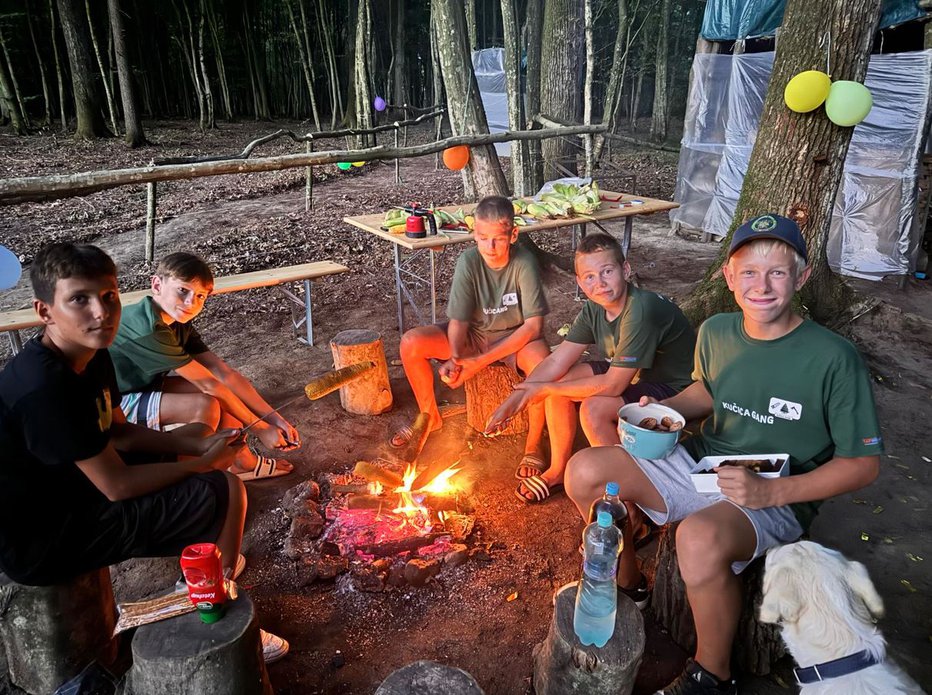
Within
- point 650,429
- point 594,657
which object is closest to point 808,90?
point 650,429

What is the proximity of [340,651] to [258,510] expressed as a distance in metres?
1.22

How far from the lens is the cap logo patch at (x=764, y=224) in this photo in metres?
2.29

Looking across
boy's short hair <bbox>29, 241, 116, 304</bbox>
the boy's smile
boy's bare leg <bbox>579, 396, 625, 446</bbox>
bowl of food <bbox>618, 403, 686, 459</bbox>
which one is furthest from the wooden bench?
bowl of food <bbox>618, 403, 686, 459</bbox>

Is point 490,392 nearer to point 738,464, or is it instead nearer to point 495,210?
point 495,210

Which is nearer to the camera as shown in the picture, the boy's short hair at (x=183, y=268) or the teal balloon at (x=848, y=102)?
the boy's short hair at (x=183, y=268)

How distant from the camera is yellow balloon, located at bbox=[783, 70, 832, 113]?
15.0 feet

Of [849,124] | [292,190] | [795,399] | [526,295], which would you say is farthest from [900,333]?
[292,190]

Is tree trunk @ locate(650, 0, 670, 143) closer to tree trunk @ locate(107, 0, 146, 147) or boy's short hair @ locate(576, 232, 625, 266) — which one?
tree trunk @ locate(107, 0, 146, 147)

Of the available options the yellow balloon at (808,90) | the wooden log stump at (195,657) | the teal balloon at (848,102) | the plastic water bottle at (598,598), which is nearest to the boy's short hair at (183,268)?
the wooden log stump at (195,657)

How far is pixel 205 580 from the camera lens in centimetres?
199

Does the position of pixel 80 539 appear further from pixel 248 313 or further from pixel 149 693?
pixel 248 313

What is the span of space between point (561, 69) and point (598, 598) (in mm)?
9333

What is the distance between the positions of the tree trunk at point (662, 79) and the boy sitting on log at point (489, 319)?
17.6m

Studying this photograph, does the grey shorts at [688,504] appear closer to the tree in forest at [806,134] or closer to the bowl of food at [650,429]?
the bowl of food at [650,429]
